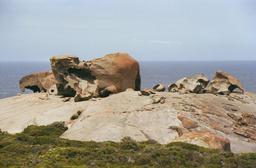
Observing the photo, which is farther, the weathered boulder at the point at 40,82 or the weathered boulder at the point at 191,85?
the weathered boulder at the point at 40,82

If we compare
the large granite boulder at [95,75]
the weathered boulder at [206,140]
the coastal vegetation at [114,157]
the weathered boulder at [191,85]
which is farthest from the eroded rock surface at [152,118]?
the coastal vegetation at [114,157]

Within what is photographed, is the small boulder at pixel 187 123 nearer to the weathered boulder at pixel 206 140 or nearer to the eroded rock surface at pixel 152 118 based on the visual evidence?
the eroded rock surface at pixel 152 118

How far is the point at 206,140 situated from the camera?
111 ft

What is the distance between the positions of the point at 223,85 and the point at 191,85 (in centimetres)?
405

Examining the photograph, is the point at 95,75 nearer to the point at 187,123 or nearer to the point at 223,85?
the point at 223,85

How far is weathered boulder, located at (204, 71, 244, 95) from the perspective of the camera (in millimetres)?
52819

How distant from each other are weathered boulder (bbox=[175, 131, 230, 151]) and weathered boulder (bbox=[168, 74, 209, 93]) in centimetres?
1654

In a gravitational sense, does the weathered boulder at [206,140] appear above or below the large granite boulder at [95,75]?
below

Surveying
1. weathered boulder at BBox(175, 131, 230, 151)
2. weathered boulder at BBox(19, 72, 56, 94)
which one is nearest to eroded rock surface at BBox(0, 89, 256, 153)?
weathered boulder at BBox(175, 131, 230, 151)

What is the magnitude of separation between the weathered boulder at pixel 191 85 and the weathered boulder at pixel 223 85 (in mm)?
681

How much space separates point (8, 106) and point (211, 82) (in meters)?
21.1

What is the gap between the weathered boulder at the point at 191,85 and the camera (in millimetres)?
51500

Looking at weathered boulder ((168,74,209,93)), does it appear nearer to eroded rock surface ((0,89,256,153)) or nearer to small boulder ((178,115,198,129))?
eroded rock surface ((0,89,256,153))

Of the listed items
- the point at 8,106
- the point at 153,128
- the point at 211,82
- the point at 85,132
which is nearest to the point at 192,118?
the point at 153,128
